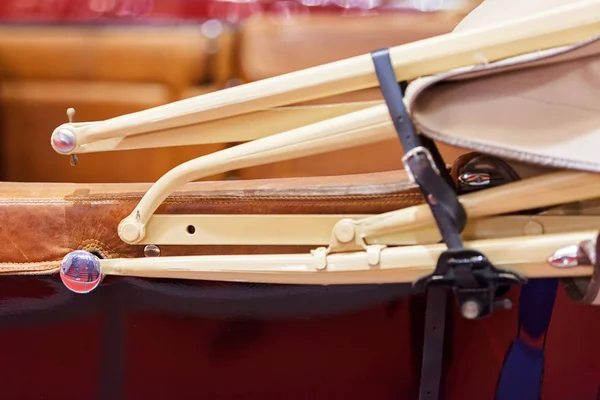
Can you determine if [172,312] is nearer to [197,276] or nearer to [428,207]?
[197,276]

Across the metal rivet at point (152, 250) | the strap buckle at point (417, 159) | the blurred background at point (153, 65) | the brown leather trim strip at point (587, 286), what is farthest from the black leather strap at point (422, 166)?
the blurred background at point (153, 65)

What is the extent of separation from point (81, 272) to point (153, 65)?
1.13 m

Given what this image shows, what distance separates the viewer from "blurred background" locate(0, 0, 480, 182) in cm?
176

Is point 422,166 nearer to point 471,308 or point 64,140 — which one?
point 471,308

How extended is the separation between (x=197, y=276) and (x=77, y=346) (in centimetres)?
20

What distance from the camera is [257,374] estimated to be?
807 mm

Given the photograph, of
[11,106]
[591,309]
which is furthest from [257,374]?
[11,106]

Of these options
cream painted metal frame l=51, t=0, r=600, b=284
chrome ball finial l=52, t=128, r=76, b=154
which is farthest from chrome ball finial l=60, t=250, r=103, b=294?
chrome ball finial l=52, t=128, r=76, b=154

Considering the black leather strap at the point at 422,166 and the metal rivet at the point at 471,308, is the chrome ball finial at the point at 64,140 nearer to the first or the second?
the black leather strap at the point at 422,166

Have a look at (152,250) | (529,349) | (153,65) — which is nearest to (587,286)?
(529,349)

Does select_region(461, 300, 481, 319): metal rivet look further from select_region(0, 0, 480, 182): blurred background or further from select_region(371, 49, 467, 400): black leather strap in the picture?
select_region(0, 0, 480, 182): blurred background

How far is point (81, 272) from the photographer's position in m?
0.75

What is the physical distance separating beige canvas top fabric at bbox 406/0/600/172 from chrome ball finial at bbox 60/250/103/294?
1.34 ft

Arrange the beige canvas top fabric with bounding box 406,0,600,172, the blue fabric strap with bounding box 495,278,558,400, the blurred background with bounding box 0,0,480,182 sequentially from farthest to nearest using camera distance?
the blurred background with bounding box 0,0,480,182 < the blue fabric strap with bounding box 495,278,558,400 < the beige canvas top fabric with bounding box 406,0,600,172
